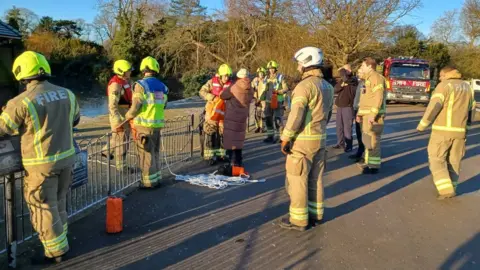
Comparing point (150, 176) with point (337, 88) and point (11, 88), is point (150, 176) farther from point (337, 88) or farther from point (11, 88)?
point (11, 88)

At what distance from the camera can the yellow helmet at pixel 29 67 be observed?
3.87 metres

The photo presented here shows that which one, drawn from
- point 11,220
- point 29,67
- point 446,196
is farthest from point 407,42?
point 11,220

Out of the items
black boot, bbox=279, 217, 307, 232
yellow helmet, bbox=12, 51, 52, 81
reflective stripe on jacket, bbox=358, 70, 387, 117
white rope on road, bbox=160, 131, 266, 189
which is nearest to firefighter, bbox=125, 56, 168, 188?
white rope on road, bbox=160, 131, 266, 189

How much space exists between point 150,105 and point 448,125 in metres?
4.41

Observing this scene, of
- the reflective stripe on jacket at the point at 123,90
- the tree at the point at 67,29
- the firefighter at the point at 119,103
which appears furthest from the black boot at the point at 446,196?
the tree at the point at 67,29

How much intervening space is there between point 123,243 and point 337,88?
21.2 ft

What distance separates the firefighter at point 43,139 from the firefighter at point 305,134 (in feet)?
7.65

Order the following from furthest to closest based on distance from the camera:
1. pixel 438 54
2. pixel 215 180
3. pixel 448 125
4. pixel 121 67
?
pixel 438 54 → pixel 121 67 → pixel 215 180 → pixel 448 125

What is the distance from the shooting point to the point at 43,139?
3.91 meters

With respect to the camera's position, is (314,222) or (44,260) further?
(314,222)

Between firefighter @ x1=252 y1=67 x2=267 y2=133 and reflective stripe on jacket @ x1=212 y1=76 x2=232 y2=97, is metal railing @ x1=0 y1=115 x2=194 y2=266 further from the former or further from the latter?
firefighter @ x1=252 y1=67 x2=267 y2=133

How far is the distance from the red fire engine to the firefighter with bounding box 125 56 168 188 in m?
18.3

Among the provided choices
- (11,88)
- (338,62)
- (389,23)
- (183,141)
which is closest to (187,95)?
(338,62)

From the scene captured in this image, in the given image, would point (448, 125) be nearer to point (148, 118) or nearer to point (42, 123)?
point (148, 118)
